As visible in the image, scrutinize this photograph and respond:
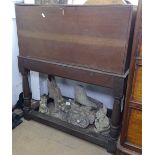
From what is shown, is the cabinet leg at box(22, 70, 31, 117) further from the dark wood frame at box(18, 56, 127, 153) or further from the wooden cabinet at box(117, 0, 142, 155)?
the wooden cabinet at box(117, 0, 142, 155)

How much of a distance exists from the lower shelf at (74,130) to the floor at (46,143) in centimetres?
5

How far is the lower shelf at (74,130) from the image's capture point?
142 cm

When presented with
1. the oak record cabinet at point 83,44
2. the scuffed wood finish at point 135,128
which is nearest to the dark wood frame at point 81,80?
the oak record cabinet at point 83,44

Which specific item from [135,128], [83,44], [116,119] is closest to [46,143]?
[116,119]

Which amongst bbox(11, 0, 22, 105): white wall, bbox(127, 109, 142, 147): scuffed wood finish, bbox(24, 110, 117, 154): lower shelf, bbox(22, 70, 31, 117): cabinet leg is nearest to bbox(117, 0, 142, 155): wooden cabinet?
bbox(127, 109, 142, 147): scuffed wood finish

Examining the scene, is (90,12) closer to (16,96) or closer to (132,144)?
(132,144)

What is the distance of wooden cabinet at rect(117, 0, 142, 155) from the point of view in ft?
A: 3.44

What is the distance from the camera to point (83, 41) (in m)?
1.24

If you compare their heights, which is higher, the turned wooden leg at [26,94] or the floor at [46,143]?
the turned wooden leg at [26,94]

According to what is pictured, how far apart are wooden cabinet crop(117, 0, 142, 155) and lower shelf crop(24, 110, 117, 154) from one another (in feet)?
0.38

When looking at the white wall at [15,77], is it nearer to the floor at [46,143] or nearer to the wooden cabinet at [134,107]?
the floor at [46,143]

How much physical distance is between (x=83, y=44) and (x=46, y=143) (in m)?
0.88
